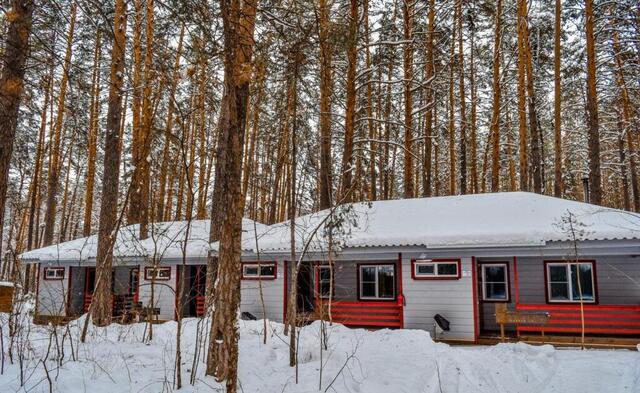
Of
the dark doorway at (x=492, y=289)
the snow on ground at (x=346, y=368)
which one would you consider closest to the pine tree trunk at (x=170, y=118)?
the snow on ground at (x=346, y=368)

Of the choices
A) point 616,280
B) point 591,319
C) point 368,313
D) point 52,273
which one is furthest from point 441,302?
point 52,273

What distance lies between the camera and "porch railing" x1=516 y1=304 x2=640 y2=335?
1020 cm

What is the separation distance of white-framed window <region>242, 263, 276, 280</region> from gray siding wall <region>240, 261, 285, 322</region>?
0.15 metres

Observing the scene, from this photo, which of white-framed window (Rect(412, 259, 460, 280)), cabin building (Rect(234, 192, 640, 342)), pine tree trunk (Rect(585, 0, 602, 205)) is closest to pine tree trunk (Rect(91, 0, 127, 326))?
cabin building (Rect(234, 192, 640, 342))

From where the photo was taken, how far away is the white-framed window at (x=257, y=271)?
43.4ft

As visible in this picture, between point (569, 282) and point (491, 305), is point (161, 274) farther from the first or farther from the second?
point (569, 282)

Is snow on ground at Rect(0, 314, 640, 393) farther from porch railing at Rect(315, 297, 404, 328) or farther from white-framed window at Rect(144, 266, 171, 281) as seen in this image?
white-framed window at Rect(144, 266, 171, 281)

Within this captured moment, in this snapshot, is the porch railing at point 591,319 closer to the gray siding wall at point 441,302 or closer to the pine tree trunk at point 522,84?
the gray siding wall at point 441,302

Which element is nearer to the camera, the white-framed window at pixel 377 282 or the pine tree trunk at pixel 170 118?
the pine tree trunk at pixel 170 118

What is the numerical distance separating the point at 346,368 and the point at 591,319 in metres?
7.00

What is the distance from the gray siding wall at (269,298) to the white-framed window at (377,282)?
2401 millimetres

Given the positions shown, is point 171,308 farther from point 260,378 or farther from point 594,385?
point 594,385

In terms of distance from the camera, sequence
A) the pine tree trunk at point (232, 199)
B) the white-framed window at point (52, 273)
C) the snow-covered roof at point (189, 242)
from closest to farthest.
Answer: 1. the pine tree trunk at point (232, 199)
2. the snow-covered roof at point (189, 242)
3. the white-framed window at point (52, 273)

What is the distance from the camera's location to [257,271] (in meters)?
13.7
